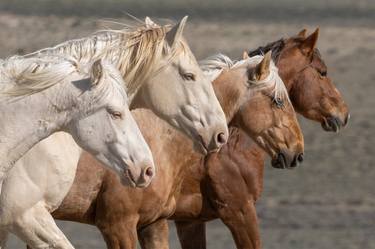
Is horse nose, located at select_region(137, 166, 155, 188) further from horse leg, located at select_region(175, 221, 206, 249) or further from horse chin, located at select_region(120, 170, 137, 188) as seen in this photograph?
horse leg, located at select_region(175, 221, 206, 249)

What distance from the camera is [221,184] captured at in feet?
33.4

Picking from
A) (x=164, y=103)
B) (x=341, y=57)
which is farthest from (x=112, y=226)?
(x=341, y=57)

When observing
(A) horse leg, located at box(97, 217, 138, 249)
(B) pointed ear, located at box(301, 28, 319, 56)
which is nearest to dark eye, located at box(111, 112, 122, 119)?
(A) horse leg, located at box(97, 217, 138, 249)

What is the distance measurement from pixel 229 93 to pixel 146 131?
2.17 ft

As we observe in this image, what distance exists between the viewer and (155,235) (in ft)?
32.1

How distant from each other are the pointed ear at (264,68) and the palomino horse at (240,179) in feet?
1.67

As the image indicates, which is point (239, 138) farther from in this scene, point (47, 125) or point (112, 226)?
point (47, 125)

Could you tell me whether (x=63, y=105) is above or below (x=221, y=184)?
above

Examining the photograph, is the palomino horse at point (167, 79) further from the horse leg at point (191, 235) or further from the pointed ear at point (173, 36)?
the horse leg at point (191, 235)

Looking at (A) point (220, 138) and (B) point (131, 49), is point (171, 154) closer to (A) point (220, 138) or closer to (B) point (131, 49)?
(A) point (220, 138)

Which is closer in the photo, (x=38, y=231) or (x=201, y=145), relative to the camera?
(x=38, y=231)

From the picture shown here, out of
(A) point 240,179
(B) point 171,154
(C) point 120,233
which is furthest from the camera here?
(A) point 240,179


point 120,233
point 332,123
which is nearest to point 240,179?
point 332,123

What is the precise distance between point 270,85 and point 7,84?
7.74ft
